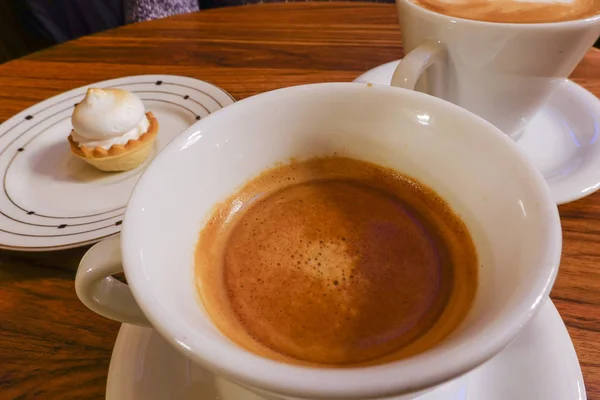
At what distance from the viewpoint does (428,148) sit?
0.68 metres

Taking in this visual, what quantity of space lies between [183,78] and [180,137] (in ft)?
2.59

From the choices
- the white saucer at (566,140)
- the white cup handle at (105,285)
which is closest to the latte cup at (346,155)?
the white cup handle at (105,285)

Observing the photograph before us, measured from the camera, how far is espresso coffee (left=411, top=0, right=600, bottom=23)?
970 mm

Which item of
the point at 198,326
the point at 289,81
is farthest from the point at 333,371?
the point at 289,81

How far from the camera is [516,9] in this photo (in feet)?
3.29

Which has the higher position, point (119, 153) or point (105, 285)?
point (105, 285)

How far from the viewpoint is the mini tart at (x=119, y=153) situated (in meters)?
1.14

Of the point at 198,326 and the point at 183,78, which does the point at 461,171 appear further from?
the point at 183,78

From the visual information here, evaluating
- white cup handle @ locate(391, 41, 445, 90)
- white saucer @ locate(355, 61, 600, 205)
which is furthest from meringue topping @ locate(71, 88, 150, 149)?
white cup handle @ locate(391, 41, 445, 90)

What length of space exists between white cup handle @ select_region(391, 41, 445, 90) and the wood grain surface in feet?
1.21

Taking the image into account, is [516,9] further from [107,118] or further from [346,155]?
[107,118]

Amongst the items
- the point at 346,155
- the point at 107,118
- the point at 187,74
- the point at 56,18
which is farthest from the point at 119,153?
the point at 56,18

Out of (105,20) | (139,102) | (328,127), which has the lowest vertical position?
(105,20)

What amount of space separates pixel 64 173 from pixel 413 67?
0.84 meters
